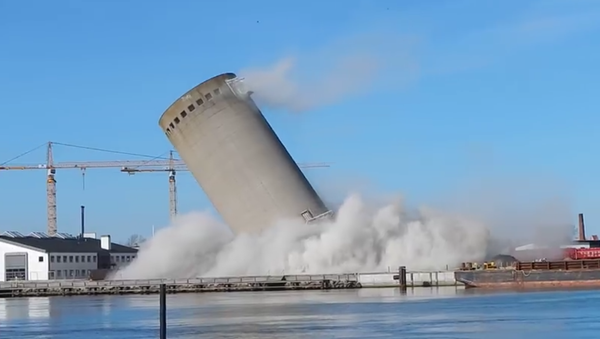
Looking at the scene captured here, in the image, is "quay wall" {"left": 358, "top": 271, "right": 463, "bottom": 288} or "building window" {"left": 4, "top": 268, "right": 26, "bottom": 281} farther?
"building window" {"left": 4, "top": 268, "right": 26, "bottom": 281}

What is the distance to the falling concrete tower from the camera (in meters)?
50.0

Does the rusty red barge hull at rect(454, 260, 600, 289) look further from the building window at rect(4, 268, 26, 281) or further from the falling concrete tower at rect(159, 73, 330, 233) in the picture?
the building window at rect(4, 268, 26, 281)

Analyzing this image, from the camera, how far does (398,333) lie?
2605 centimetres

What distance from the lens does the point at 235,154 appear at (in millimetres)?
49969

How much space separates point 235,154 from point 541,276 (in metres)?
14.4

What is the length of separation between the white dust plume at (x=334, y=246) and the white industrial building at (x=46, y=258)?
18.2 meters

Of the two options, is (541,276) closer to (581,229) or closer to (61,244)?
(61,244)

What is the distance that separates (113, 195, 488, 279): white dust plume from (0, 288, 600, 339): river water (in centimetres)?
632

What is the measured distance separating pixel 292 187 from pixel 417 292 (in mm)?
8395

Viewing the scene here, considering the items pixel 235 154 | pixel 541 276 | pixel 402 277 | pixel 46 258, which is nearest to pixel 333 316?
pixel 235 154

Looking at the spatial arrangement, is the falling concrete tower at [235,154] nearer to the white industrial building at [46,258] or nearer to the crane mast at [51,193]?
the white industrial building at [46,258]

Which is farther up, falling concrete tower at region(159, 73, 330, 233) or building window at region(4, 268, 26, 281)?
falling concrete tower at region(159, 73, 330, 233)

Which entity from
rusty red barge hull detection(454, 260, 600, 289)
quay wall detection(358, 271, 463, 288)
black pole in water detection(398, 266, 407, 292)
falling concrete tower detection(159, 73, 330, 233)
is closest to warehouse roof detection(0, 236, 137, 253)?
falling concrete tower detection(159, 73, 330, 233)

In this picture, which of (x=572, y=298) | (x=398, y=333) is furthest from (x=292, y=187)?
(x=398, y=333)
